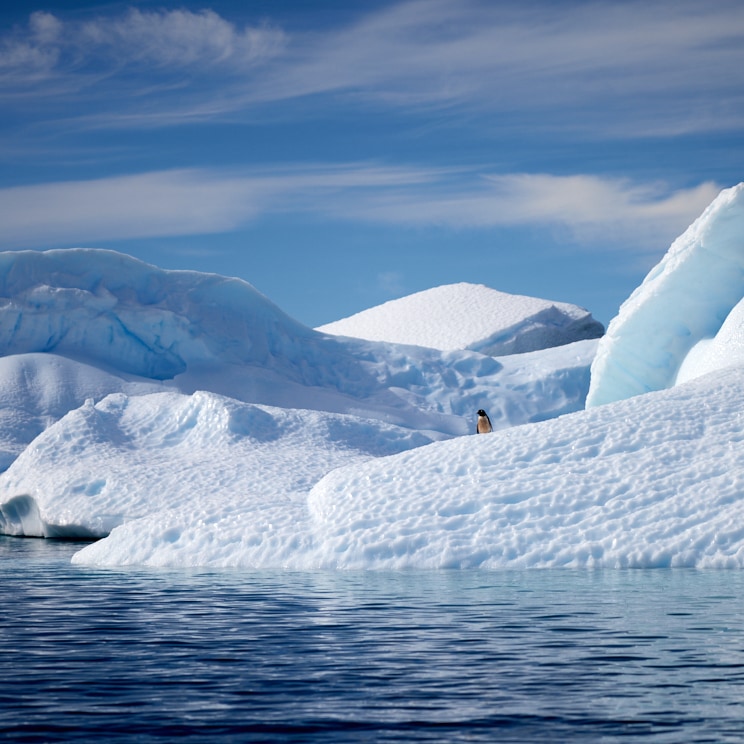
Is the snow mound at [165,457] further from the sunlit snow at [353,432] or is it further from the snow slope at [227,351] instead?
the snow slope at [227,351]

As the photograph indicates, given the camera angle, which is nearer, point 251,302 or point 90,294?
point 90,294

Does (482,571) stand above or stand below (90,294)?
below

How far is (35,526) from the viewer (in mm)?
22188

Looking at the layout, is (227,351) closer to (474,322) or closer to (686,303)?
(474,322)

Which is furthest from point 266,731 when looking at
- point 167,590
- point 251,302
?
point 251,302

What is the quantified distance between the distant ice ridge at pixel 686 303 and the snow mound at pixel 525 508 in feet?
17.0

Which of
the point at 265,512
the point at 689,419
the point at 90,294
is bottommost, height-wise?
the point at 265,512

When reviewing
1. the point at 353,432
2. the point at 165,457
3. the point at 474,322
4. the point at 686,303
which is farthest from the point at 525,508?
the point at 474,322

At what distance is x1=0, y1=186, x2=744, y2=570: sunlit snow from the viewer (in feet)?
36.1

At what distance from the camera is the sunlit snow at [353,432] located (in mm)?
11008

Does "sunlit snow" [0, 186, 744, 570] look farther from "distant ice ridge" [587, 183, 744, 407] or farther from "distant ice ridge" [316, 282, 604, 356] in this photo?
"distant ice ridge" [316, 282, 604, 356]

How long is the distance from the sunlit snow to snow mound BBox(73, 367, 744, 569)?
0.02 meters

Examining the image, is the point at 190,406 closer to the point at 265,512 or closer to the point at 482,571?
the point at 265,512

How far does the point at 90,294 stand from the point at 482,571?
24560 mm
